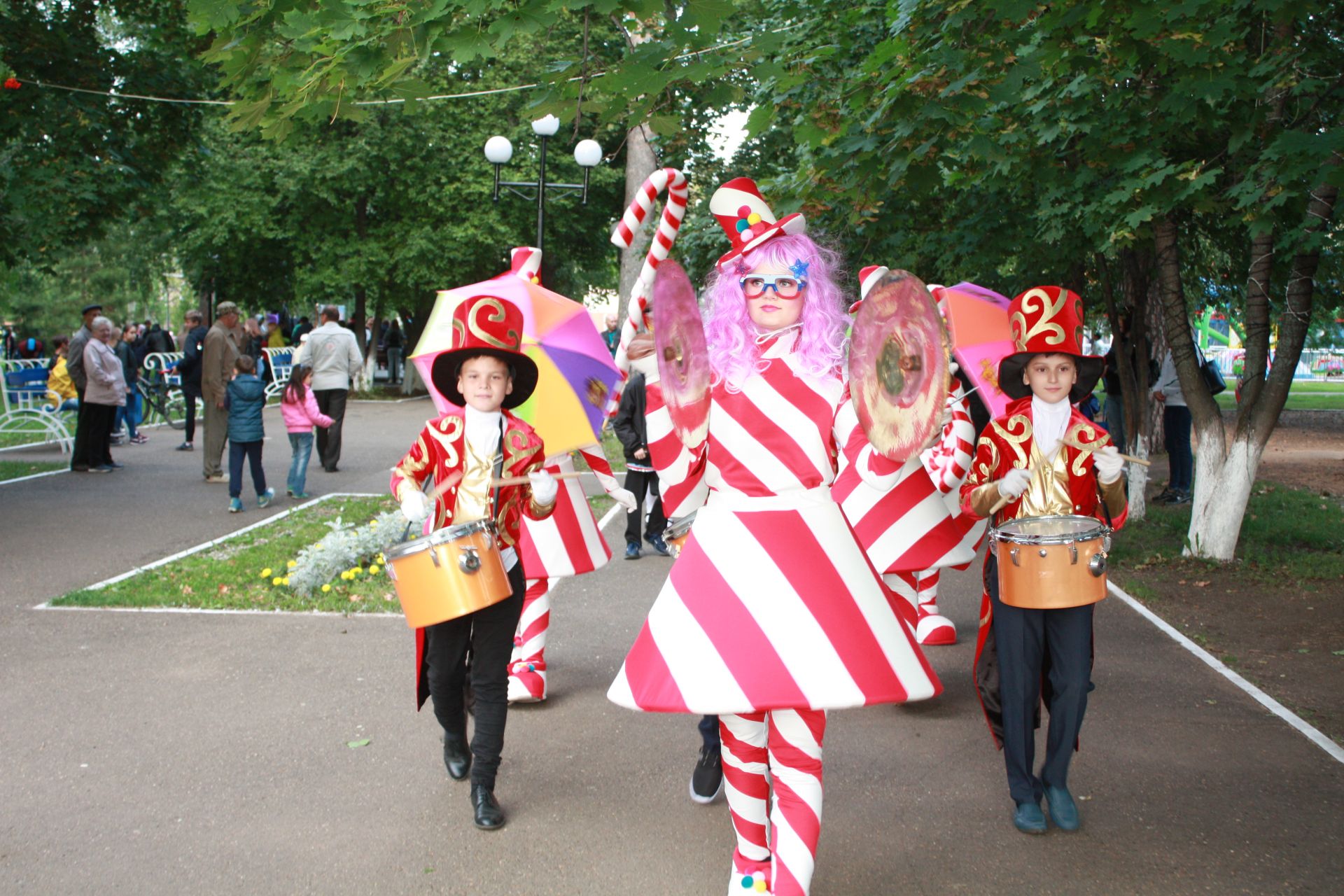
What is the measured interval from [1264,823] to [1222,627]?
363 cm

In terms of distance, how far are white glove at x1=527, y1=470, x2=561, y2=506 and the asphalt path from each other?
4.11ft

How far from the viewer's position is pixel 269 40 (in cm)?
574

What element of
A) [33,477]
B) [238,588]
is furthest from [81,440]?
[238,588]

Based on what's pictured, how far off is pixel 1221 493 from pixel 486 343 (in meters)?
7.61

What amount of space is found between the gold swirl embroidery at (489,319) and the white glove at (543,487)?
492 millimetres

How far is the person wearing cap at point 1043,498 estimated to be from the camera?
4.35 meters

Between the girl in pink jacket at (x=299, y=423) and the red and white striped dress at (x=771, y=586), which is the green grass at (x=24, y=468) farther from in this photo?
the red and white striped dress at (x=771, y=586)

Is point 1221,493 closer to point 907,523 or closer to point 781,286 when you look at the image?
point 907,523

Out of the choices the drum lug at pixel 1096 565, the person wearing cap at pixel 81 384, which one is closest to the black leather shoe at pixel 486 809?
the drum lug at pixel 1096 565

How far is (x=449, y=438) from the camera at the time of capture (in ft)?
14.4

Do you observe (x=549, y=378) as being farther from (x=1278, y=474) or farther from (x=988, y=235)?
(x=1278, y=474)

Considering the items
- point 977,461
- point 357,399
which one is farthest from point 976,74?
point 357,399

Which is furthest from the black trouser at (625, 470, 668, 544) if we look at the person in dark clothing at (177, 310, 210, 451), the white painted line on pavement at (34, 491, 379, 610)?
the person in dark clothing at (177, 310, 210, 451)

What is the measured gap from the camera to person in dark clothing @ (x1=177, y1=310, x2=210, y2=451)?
16812 mm
